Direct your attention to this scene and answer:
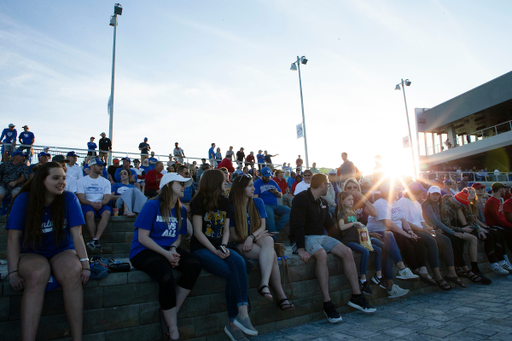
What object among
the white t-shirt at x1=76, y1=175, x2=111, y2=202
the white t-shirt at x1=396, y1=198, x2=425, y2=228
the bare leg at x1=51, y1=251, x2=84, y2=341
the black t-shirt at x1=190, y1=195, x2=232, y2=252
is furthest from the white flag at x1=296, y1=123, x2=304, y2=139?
the bare leg at x1=51, y1=251, x2=84, y2=341

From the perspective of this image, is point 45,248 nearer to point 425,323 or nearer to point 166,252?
point 166,252

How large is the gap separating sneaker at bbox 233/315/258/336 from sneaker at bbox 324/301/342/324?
122 cm

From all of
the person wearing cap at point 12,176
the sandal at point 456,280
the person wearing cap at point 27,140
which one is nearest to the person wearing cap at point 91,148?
the person wearing cap at point 27,140

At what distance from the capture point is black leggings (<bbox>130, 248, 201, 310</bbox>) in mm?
3375

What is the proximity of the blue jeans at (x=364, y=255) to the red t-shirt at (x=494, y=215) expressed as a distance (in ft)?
15.0

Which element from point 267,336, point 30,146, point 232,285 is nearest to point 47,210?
point 232,285

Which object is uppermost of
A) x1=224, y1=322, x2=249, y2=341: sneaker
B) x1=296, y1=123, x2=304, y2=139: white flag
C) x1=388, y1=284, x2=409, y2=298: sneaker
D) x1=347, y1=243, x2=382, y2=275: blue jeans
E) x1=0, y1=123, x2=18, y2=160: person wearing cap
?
x1=296, y1=123, x2=304, y2=139: white flag

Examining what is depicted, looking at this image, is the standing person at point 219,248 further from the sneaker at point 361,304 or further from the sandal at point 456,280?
the sandal at point 456,280

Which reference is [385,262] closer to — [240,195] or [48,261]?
[240,195]

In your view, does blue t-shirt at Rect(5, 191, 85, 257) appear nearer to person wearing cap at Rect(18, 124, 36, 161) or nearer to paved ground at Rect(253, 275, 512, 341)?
paved ground at Rect(253, 275, 512, 341)

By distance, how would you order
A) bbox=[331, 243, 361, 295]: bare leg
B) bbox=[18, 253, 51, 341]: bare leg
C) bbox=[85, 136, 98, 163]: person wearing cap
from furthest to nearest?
bbox=[85, 136, 98, 163]: person wearing cap → bbox=[331, 243, 361, 295]: bare leg → bbox=[18, 253, 51, 341]: bare leg

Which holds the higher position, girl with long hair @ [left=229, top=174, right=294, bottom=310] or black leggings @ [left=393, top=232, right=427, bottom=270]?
girl with long hair @ [left=229, top=174, right=294, bottom=310]

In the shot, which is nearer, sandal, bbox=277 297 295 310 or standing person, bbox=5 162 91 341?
standing person, bbox=5 162 91 341

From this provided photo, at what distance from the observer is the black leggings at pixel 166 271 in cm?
338
